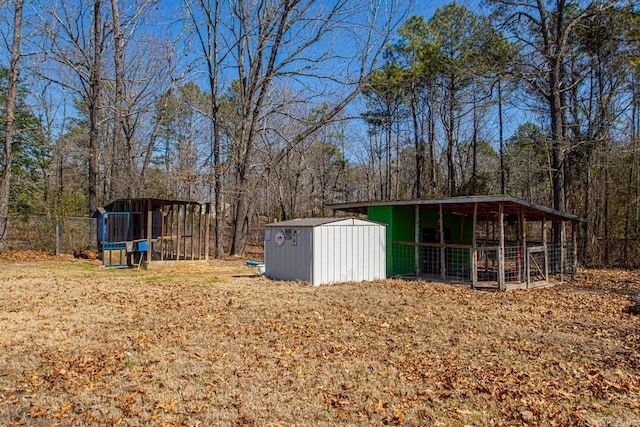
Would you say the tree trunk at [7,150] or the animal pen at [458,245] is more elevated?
the tree trunk at [7,150]

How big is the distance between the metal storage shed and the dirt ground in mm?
1670

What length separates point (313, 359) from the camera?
5227mm

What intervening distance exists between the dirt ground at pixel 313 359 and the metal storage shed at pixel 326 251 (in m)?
1.67

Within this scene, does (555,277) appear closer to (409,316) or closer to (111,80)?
(409,316)

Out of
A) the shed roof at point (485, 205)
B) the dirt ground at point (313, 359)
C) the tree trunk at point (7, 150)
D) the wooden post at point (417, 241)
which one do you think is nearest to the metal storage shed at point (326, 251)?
the wooden post at point (417, 241)

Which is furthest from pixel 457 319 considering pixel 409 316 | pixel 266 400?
pixel 266 400

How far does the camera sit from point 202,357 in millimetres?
5238

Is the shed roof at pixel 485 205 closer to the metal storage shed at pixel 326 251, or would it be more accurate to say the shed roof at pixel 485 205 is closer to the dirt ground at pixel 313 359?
the metal storage shed at pixel 326 251

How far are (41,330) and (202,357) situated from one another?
2.75 meters

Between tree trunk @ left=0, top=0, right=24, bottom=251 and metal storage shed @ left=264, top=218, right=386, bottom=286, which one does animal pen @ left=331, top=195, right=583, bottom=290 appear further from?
tree trunk @ left=0, top=0, right=24, bottom=251

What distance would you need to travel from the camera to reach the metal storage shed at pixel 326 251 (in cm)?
1104

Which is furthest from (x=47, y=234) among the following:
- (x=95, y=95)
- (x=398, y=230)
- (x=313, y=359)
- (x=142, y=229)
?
(x=313, y=359)

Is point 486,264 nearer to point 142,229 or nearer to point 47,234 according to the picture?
point 142,229

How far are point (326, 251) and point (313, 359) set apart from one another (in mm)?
5994
